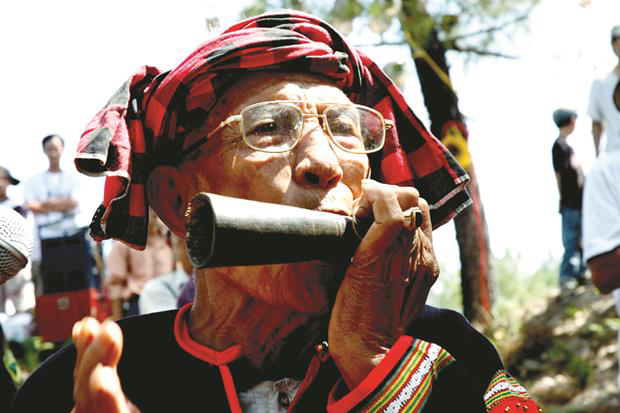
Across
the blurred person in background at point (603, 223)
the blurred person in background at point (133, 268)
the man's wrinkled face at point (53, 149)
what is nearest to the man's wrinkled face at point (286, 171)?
the blurred person in background at point (603, 223)

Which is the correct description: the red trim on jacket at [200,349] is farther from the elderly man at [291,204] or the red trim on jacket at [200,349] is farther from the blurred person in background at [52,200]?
the blurred person in background at [52,200]

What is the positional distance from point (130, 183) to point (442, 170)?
3.05ft

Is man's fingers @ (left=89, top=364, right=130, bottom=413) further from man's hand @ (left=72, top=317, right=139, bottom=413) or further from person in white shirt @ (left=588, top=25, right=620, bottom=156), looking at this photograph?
person in white shirt @ (left=588, top=25, right=620, bottom=156)

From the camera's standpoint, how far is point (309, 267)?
2246 millimetres

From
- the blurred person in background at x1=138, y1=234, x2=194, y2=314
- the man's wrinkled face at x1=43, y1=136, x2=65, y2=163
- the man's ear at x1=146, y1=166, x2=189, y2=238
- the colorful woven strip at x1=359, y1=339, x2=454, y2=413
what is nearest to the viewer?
the colorful woven strip at x1=359, y1=339, x2=454, y2=413

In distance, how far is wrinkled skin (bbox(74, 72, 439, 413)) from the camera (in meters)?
2.09

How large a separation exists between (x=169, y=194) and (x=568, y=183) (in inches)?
327

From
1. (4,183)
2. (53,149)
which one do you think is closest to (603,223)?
(4,183)

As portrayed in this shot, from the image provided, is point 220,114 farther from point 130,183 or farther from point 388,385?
point 388,385

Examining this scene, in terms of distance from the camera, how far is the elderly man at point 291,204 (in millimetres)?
2111

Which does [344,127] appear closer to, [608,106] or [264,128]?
[264,128]

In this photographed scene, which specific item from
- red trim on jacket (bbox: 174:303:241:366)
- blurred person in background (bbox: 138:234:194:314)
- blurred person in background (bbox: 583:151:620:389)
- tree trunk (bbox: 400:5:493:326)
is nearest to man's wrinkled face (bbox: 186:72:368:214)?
red trim on jacket (bbox: 174:303:241:366)

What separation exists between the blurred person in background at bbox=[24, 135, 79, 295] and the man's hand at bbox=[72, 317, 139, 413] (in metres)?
7.97

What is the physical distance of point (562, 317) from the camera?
10016mm
